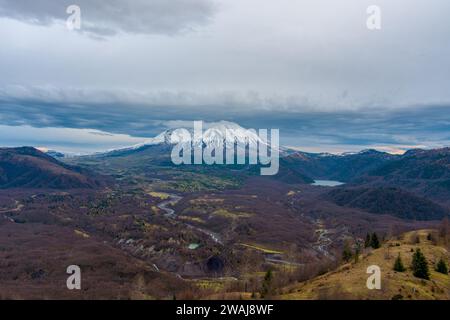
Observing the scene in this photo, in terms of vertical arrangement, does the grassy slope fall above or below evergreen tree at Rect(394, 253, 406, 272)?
below

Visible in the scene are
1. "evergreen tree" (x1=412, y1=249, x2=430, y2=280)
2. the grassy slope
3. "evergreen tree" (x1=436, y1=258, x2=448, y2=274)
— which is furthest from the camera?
"evergreen tree" (x1=436, y1=258, x2=448, y2=274)

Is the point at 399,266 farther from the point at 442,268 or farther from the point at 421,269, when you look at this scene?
the point at 442,268

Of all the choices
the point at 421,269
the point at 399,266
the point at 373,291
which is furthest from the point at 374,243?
the point at 373,291

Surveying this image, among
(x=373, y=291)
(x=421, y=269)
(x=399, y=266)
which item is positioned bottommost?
(x=373, y=291)

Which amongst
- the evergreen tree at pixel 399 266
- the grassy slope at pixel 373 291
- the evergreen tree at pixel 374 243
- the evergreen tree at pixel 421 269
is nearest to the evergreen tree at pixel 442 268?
the grassy slope at pixel 373 291

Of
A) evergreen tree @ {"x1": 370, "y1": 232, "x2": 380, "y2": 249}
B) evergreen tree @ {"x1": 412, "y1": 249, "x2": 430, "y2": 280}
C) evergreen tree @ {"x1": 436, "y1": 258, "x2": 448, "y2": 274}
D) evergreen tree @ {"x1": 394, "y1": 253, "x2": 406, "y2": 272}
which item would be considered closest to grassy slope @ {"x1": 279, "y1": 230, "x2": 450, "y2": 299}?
evergreen tree @ {"x1": 394, "y1": 253, "x2": 406, "y2": 272}

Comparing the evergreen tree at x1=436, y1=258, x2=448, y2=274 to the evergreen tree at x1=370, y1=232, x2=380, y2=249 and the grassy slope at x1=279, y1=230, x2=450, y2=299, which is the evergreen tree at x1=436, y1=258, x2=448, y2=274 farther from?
the evergreen tree at x1=370, y1=232, x2=380, y2=249
